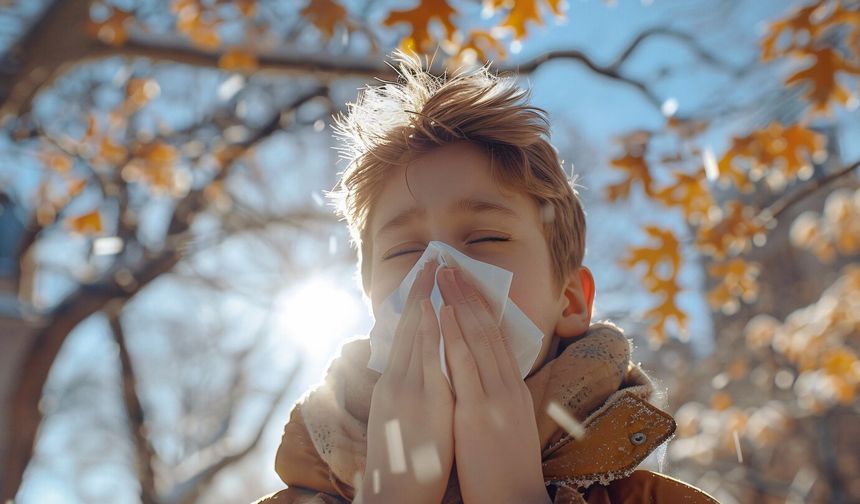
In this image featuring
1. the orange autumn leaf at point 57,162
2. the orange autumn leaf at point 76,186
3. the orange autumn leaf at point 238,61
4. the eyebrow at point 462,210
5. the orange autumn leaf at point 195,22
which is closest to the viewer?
the eyebrow at point 462,210

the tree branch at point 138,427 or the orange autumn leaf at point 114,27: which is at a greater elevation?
the orange autumn leaf at point 114,27

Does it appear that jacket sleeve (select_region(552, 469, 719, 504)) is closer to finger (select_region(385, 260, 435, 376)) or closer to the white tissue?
the white tissue

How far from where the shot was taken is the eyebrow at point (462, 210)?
1351mm

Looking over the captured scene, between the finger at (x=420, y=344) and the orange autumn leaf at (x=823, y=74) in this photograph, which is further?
the orange autumn leaf at (x=823, y=74)

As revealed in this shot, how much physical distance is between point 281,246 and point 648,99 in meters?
4.68

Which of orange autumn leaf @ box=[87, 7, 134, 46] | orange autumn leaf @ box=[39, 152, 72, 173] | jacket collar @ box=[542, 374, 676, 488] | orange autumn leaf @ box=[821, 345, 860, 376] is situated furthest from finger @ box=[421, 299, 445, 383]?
orange autumn leaf @ box=[821, 345, 860, 376]

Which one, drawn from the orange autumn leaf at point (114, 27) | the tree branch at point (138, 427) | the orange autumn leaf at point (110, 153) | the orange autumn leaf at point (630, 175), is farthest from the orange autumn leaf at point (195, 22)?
the orange autumn leaf at point (630, 175)

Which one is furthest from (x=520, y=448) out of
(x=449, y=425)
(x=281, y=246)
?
(x=281, y=246)

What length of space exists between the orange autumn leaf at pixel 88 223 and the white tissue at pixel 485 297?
144 inches

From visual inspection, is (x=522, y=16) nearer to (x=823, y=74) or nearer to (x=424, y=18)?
(x=424, y=18)

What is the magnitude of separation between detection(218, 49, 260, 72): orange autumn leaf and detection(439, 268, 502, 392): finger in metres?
1.78

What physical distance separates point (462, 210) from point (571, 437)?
1.67 ft

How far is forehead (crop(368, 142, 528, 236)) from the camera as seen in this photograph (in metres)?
1.37

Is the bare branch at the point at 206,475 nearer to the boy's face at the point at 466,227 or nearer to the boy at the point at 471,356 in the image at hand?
the boy at the point at 471,356
